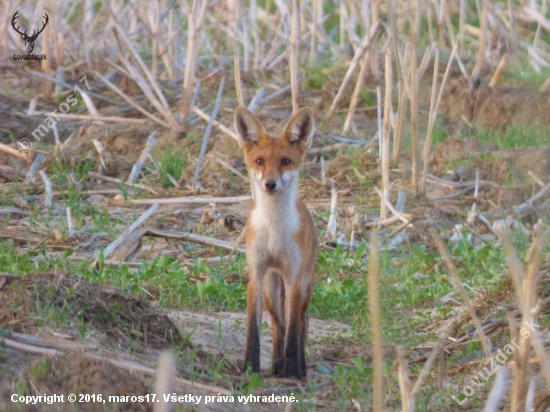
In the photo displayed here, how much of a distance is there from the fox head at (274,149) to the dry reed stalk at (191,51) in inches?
174

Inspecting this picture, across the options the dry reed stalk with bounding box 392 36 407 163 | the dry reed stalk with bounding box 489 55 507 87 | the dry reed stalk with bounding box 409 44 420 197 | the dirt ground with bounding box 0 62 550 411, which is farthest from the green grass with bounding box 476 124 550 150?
the dry reed stalk with bounding box 409 44 420 197

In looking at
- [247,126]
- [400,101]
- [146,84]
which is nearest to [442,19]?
[400,101]

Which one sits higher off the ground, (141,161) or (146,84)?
(146,84)

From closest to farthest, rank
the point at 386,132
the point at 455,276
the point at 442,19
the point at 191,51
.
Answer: the point at 455,276, the point at 386,132, the point at 191,51, the point at 442,19

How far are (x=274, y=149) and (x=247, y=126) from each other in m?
0.29

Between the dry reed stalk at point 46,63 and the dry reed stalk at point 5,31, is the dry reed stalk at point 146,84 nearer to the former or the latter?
the dry reed stalk at point 46,63

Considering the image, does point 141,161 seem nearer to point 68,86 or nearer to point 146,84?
point 146,84

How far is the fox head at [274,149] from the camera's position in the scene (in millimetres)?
5129

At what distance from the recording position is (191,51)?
996 centimetres

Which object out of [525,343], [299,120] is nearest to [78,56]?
[299,120]

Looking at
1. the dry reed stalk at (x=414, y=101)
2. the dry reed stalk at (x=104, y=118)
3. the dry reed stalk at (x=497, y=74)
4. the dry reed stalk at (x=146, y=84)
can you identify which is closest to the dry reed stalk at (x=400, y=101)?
the dry reed stalk at (x=414, y=101)

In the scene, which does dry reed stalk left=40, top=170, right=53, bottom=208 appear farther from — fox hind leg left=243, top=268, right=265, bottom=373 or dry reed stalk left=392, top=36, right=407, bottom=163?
fox hind leg left=243, top=268, right=265, bottom=373

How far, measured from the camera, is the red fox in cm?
500

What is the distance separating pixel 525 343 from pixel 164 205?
20.3 feet
